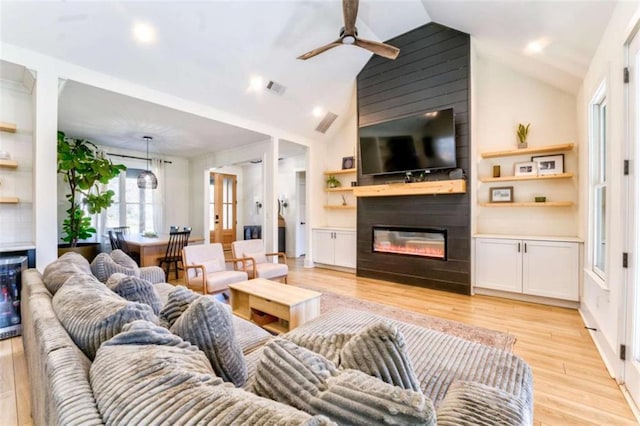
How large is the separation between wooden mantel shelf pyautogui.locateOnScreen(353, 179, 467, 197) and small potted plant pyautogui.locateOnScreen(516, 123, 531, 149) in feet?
3.09

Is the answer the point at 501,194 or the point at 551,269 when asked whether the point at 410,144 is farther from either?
the point at 551,269

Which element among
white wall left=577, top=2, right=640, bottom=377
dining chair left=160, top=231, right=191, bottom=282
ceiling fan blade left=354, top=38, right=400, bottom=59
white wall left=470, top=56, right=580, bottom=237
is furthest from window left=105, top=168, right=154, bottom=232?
white wall left=577, top=2, right=640, bottom=377

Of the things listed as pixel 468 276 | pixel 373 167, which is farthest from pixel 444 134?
pixel 468 276

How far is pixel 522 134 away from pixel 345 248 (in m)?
3.40

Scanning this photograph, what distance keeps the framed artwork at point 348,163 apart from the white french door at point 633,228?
431 centimetres

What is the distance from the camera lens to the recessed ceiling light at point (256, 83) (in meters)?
4.31

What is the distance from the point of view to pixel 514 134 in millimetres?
4238

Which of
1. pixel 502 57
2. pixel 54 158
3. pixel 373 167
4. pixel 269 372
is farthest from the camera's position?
pixel 373 167

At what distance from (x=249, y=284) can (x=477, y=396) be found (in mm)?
2542

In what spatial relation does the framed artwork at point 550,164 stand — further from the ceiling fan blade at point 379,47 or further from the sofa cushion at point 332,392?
the sofa cushion at point 332,392

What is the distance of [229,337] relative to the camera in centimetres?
116

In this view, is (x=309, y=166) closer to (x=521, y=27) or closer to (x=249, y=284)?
(x=249, y=284)

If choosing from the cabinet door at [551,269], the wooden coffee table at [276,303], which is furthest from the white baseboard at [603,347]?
the wooden coffee table at [276,303]

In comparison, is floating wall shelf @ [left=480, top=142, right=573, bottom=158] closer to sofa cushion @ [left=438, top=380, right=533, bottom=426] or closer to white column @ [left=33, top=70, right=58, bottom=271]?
sofa cushion @ [left=438, top=380, right=533, bottom=426]
